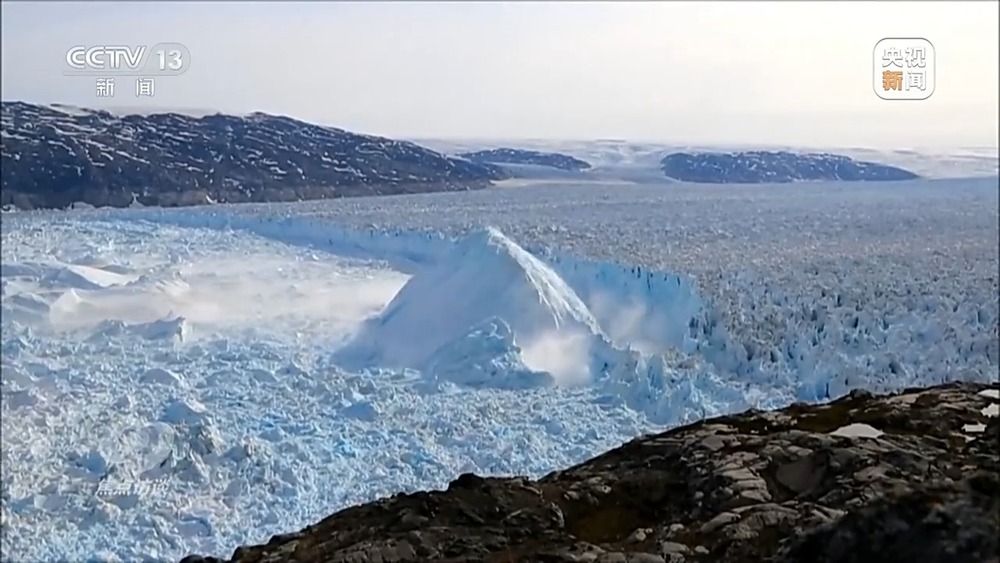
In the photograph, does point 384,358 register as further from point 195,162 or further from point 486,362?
point 195,162

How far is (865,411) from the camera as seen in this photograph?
6074 mm

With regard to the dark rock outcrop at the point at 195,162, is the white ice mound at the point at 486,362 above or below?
below

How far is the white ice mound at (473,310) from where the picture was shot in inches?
433

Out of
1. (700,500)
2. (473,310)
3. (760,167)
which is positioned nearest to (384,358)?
(473,310)

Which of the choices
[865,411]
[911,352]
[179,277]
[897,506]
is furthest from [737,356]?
[179,277]

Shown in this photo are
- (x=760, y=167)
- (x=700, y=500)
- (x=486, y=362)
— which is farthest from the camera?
(x=760, y=167)

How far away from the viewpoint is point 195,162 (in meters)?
31.2

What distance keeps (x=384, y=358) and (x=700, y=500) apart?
6.77 meters

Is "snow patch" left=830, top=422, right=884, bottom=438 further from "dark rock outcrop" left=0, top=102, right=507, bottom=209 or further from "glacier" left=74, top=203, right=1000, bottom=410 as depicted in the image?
"dark rock outcrop" left=0, top=102, right=507, bottom=209

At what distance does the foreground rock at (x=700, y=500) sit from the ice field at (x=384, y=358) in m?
2.21

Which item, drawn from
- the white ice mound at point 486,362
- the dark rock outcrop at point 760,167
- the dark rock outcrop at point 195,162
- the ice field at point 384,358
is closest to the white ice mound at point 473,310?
the ice field at point 384,358

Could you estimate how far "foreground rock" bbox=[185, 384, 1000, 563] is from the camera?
146 inches

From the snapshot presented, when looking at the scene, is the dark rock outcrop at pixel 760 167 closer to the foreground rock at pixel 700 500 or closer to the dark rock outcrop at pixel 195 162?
the dark rock outcrop at pixel 195 162

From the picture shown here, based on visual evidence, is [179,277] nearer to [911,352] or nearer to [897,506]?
[911,352]
